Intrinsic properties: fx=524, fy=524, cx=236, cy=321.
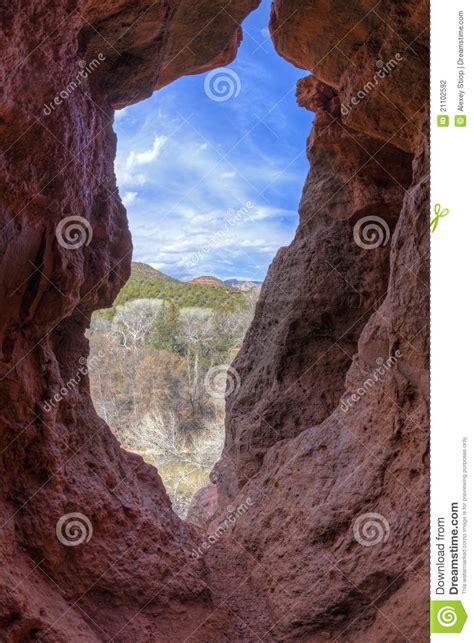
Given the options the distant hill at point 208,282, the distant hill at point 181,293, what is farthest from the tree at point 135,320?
the distant hill at point 208,282

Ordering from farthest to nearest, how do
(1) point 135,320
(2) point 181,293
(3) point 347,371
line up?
(2) point 181,293 → (1) point 135,320 → (3) point 347,371

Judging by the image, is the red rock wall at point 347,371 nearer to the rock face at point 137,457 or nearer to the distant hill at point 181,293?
the rock face at point 137,457

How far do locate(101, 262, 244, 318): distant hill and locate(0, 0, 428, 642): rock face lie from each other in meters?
20.1

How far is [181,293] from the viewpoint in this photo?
27.7 meters

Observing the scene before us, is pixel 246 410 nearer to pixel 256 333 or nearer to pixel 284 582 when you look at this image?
pixel 256 333

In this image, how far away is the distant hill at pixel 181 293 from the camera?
1012 inches

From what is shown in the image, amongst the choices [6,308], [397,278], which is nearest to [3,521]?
[6,308]
